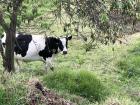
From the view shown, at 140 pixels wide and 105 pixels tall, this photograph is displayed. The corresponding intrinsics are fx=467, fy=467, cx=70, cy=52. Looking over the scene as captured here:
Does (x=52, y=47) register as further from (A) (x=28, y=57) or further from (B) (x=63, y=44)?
(A) (x=28, y=57)

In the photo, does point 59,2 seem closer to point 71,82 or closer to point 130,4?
point 130,4

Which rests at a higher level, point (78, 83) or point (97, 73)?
point (78, 83)

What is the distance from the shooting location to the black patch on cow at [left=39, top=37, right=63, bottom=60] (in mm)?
12305

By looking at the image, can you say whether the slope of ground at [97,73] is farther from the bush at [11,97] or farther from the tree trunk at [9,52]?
the tree trunk at [9,52]

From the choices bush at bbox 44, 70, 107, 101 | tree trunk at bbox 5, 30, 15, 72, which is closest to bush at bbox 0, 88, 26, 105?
bush at bbox 44, 70, 107, 101

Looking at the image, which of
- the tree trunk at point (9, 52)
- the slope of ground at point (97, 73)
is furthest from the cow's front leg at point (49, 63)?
the tree trunk at point (9, 52)

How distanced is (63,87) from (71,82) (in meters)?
0.26

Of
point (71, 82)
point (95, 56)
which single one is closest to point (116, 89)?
point (71, 82)

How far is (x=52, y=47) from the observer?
1250 centimetres

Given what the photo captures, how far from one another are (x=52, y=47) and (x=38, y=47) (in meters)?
0.46

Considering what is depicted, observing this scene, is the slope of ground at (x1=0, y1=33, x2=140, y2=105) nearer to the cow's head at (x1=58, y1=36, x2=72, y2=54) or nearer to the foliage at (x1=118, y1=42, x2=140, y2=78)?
the foliage at (x1=118, y1=42, x2=140, y2=78)

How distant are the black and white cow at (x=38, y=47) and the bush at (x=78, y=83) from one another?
2.10 metres

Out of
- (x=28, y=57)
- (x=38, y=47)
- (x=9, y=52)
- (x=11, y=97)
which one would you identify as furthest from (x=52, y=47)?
(x=11, y=97)

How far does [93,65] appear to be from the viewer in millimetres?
12547
